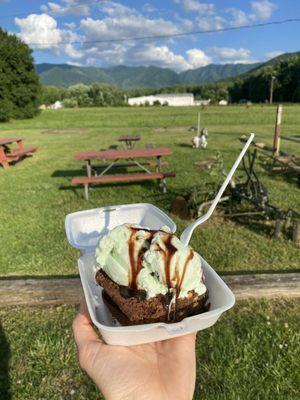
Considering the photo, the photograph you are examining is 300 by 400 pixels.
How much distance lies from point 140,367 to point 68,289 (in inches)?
96.3

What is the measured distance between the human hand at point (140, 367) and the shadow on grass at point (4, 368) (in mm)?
1860

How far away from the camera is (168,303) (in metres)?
1.25

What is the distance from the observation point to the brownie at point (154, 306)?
4.09 feet

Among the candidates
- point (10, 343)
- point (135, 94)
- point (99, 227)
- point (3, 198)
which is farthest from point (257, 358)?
point (135, 94)

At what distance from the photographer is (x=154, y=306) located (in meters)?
1.25

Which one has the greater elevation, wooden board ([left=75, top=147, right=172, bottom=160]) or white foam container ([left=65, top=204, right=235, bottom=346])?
white foam container ([left=65, top=204, right=235, bottom=346])

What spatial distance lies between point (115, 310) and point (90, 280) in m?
0.24

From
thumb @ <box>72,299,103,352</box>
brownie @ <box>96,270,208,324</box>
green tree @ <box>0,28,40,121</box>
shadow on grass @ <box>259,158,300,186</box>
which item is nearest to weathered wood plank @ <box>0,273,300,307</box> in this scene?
thumb @ <box>72,299,103,352</box>

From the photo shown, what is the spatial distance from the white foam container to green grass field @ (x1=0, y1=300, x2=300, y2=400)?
170 centimetres

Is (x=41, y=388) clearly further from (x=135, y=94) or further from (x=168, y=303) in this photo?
(x=135, y=94)

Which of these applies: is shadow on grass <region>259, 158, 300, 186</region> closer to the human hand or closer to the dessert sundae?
the human hand

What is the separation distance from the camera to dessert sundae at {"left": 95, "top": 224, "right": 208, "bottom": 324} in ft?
4.01

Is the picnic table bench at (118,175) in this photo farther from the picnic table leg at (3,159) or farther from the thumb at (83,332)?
the thumb at (83,332)

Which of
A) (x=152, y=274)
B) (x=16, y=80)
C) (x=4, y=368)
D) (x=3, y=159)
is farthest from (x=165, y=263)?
(x=16, y=80)
